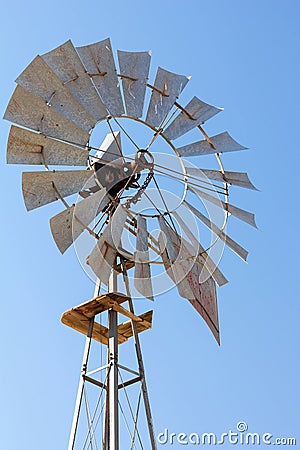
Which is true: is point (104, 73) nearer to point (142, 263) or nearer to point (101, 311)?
point (142, 263)

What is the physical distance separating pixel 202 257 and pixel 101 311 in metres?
1.46

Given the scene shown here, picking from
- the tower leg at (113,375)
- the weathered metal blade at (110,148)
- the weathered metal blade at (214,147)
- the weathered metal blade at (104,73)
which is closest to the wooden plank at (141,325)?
the tower leg at (113,375)

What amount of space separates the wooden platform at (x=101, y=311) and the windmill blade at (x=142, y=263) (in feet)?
0.89

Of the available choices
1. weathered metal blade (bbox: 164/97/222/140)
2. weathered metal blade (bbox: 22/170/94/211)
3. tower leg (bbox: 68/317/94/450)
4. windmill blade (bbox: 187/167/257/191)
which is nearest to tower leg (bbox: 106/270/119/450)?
tower leg (bbox: 68/317/94/450)

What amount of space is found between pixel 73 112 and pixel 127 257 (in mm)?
1787

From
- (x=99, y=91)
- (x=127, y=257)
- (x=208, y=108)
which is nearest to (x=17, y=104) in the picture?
(x=99, y=91)

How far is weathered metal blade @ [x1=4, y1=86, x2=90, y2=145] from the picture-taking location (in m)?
7.31

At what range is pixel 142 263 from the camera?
8.07 m

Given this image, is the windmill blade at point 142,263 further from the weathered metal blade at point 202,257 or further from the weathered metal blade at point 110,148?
the weathered metal blade at point 110,148

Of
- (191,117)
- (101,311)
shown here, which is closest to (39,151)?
(101,311)

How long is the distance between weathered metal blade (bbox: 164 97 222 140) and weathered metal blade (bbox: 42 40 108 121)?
0.97 m

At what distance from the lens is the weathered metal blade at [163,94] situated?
8391 mm

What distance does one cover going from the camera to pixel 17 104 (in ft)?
24.0

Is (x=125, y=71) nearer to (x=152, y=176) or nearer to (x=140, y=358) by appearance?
(x=152, y=176)
